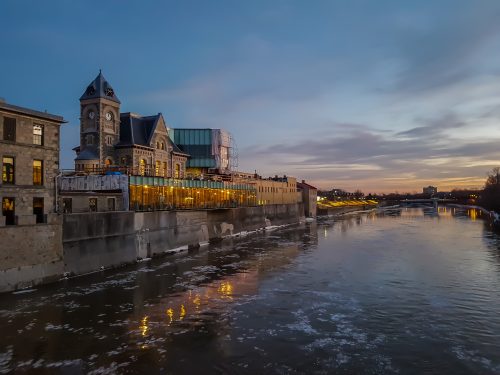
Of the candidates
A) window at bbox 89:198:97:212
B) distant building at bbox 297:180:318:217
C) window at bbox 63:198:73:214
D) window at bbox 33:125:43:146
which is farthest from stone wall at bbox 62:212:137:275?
distant building at bbox 297:180:318:217

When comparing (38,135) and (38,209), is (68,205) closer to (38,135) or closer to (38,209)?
(38,209)

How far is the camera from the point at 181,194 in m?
59.8

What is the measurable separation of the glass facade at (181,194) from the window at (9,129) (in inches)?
679

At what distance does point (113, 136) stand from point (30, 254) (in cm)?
4113

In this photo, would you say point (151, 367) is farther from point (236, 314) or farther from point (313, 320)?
point (313, 320)

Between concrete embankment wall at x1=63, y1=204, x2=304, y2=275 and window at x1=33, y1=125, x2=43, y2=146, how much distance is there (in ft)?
22.5

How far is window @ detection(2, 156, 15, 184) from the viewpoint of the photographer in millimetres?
32188

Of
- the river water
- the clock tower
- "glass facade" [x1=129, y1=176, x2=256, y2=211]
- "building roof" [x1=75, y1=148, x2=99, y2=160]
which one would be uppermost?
the clock tower

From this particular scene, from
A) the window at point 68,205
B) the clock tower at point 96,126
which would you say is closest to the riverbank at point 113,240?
the window at point 68,205

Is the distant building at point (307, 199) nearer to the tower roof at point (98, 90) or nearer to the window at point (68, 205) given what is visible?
the tower roof at point (98, 90)

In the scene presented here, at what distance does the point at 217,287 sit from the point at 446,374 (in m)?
19.2

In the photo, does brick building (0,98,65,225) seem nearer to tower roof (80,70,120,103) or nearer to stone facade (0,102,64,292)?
stone facade (0,102,64,292)

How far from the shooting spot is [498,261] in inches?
1747

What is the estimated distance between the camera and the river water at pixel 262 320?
18125mm
